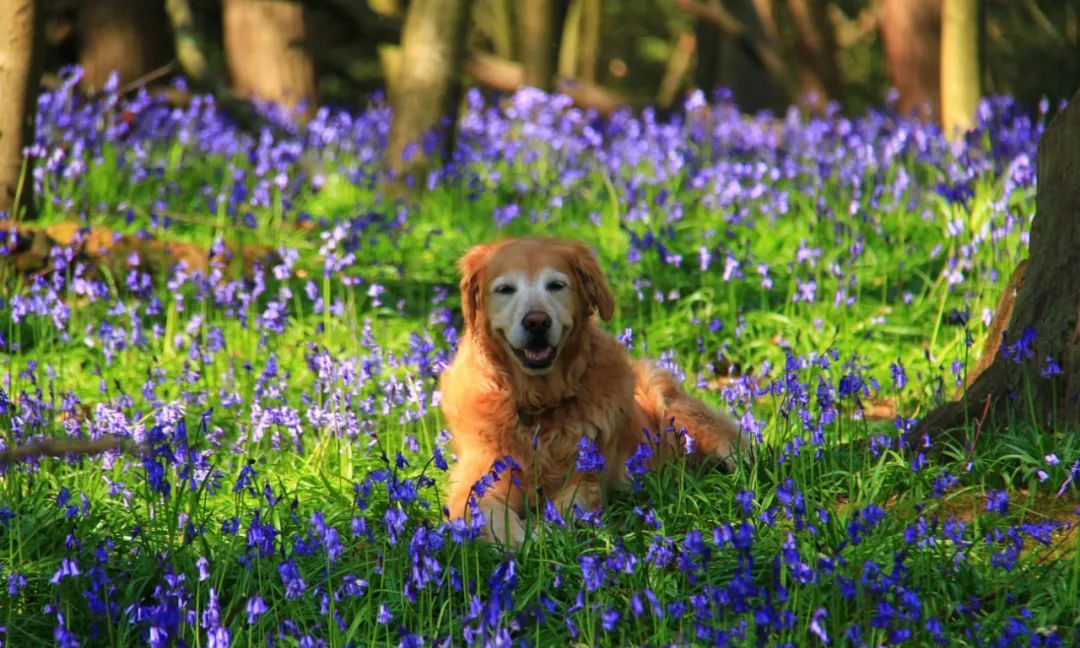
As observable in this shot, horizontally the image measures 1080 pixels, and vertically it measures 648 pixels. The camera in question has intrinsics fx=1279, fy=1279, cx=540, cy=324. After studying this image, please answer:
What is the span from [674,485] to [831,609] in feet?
4.21

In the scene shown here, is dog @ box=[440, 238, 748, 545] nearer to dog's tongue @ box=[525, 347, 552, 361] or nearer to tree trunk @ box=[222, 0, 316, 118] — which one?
dog's tongue @ box=[525, 347, 552, 361]

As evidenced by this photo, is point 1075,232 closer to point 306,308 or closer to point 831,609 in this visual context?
point 831,609

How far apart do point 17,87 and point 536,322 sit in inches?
147

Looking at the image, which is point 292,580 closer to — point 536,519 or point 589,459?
point 589,459

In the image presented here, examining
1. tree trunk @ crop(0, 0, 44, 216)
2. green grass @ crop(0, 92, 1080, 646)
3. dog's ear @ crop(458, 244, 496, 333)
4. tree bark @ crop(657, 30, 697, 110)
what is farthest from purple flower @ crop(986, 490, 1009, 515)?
tree bark @ crop(657, 30, 697, 110)

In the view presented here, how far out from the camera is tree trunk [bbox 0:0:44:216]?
6.43 meters

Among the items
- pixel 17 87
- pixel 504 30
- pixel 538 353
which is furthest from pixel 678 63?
pixel 538 353

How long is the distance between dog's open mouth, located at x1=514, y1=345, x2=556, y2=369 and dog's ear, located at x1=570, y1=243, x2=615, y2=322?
31cm

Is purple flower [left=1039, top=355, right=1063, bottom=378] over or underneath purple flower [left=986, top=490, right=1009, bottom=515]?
over

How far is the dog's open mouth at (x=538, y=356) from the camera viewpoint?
171 inches

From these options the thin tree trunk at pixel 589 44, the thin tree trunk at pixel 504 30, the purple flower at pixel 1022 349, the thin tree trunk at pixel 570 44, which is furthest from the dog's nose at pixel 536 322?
the thin tree trunk at pixel 589 44

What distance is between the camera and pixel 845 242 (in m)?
7.21

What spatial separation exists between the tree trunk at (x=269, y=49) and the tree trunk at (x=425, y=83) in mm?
3649

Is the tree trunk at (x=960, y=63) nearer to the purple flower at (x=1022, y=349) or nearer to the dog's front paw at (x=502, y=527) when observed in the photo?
the purple flower at (x=1022, y=349)
